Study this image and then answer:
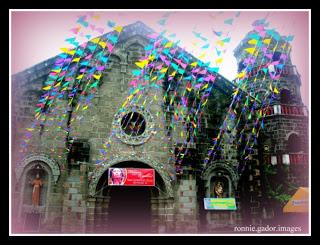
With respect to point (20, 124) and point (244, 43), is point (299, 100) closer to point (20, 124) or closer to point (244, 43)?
point (244, 43)

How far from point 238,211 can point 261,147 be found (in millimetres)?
3668

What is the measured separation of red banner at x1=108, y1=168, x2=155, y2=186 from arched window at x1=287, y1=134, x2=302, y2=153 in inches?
287

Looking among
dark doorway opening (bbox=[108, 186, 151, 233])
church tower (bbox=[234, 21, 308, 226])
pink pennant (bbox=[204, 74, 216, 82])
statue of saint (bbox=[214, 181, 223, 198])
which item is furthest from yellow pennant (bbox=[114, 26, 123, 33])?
statue of saint (bbox=[214, 181, 223, 198])

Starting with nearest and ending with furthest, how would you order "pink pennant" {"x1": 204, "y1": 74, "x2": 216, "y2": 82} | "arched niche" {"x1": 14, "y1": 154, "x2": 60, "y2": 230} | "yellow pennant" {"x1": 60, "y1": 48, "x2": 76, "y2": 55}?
"arched niche" {"x1": 14, "y1": 154, "x2": 60, "y2": 230}, "yellow pennant" {"x1": 60, "y1": 48, "x2": 76, "y2": 55}, "pink pennant" {"x1": 204, "y1": 74, "x2": 216, "y2": 82}

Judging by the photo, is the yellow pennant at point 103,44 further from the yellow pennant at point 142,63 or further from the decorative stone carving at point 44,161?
the decorative stone carving at point 44,161

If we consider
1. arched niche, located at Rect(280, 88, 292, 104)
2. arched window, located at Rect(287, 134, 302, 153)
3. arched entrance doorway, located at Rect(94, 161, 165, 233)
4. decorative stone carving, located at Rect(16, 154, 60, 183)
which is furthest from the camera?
arched niche, located at Rect(280, 88, 292, 104)

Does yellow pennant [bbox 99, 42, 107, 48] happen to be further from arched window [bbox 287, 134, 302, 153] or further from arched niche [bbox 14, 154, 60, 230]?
arched window [bbox 287, 134, 302, 153]

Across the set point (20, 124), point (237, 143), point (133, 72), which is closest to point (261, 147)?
point (237, 143)

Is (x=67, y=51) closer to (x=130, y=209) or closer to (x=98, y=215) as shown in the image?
(x=98, y=215)

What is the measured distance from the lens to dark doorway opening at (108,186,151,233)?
13.4 meters

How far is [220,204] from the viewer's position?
14.0 metres

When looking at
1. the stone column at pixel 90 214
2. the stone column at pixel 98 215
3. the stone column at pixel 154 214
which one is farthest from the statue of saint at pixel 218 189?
the stone column at pixel 90 214

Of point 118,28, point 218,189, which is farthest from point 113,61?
point 218,189

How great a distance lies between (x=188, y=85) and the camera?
49.8 ft
